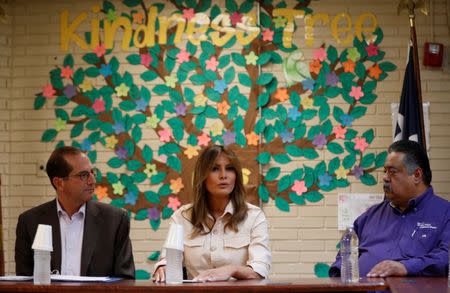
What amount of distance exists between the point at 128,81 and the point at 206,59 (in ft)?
1.87

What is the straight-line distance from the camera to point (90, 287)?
3598mm

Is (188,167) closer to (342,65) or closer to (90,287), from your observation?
(342,65)

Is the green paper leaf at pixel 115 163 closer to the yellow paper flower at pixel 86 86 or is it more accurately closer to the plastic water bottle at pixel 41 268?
the yellow paper flower at pixel 86 86

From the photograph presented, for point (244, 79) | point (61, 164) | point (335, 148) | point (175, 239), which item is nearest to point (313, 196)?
point (335, 148)

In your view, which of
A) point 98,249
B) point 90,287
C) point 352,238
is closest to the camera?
point 90,287

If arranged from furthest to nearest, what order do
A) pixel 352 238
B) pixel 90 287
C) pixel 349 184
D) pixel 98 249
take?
1. pixel 349 184
2. pixel 98 249
3. pixel 352 238
4. pixel 90 287

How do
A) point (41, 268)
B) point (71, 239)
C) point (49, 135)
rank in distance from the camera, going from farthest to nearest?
point (49, 135) → point (71, 239) → point (41, 268)

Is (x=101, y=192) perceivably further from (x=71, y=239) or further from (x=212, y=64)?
(x=71, y=239)

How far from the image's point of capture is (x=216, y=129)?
18.7 ft

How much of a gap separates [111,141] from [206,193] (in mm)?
1547

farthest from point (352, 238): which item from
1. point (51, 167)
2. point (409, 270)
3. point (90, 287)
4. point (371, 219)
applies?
point (51, 167)

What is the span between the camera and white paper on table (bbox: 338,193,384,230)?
5.60 m

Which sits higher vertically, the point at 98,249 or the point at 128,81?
the point at 128,81

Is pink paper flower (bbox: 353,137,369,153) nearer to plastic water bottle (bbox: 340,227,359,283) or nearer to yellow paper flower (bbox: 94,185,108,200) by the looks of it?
yellow paper flower (bbox: 94,185,108,200)
